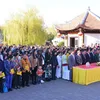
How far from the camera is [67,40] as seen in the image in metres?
26.1

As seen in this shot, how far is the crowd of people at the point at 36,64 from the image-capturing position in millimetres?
11141

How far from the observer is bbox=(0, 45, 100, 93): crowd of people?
1114 centimetres

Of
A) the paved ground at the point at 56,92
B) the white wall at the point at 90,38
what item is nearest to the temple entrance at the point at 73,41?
the white wall at the point at 90,38

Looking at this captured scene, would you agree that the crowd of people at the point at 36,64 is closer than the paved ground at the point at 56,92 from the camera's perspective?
No

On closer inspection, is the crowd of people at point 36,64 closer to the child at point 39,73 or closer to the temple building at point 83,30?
the child at point 39,73

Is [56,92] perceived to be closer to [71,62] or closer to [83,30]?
[71,62]

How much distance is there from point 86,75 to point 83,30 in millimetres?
11603

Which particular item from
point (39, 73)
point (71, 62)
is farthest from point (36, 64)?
point (71, 62)

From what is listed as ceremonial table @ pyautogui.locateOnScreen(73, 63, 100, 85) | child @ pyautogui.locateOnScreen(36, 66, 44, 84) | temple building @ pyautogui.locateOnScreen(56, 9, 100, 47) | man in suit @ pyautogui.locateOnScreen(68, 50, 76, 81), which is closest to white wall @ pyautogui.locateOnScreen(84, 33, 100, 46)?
temple building @ pyautogui.locateOnScreen(56, 9, 100, 47)

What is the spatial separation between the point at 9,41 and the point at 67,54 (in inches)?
732

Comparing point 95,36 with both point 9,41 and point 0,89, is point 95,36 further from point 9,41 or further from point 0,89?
point 0,89

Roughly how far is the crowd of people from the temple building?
26.2 ft

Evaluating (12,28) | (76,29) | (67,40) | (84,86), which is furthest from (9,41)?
(84,86)

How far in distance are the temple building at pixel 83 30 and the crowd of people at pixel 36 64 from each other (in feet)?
26.2
